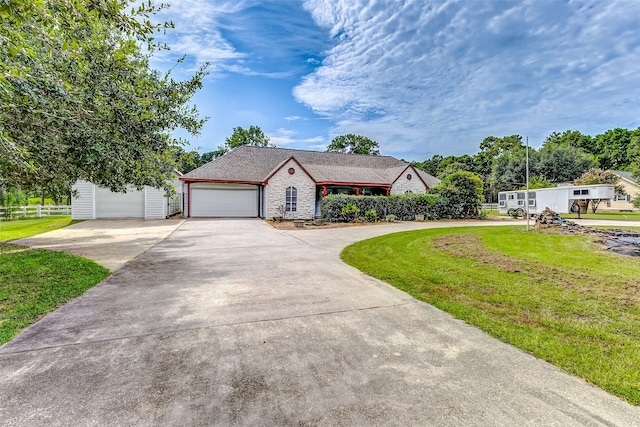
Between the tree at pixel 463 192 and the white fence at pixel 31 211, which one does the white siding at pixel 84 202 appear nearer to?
the white fence at pixel 31 211

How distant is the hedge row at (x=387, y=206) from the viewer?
17688 millimetres

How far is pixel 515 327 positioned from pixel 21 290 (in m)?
7.48

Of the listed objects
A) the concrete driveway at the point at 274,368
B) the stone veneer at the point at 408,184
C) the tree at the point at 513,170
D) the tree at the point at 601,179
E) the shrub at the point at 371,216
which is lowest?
the concrete driveway at the point at 274,368

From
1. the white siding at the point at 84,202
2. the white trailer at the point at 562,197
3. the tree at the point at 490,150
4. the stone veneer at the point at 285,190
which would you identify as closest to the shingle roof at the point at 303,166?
the stone veneer at the point at 285,190

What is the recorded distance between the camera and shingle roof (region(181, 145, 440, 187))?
68.5 feet

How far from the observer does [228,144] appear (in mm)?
37656

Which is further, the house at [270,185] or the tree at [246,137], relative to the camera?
the tree at [246,137]

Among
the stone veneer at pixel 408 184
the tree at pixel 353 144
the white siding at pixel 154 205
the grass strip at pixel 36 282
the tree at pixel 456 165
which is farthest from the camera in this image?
the tree at pixel 456 165

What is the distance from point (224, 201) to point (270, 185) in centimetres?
393

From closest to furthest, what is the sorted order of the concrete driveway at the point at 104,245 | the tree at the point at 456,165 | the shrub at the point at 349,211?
the concrete driveway at the point at 104,245 < the shrub at the point at 349,211 < the tree at the point at 456,165

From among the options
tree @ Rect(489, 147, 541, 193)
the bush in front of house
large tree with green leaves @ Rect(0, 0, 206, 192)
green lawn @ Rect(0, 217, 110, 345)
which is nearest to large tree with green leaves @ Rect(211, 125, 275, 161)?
the bush in front of house

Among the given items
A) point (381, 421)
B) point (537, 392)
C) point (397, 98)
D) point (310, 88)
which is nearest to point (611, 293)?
point (537, 392)

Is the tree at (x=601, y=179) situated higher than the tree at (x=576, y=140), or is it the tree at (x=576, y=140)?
the tree at (x=576, y=140)

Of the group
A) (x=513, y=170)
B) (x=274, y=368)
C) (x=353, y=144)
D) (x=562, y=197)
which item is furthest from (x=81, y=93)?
(x=513, y=170)
